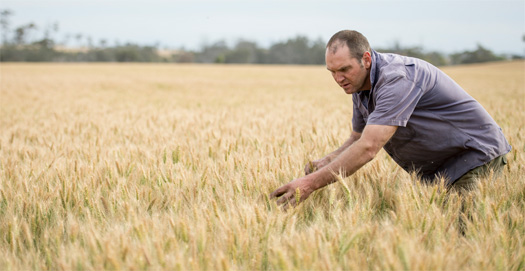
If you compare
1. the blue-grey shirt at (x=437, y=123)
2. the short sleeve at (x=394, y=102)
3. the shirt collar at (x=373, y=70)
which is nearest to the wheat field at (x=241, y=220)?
the blue-grey shirt at (x=437, y=123)

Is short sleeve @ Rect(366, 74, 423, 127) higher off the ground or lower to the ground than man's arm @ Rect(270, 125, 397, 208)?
higher

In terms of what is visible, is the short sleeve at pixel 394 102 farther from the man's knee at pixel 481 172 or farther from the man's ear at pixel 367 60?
the man's knee at pixel 481 172

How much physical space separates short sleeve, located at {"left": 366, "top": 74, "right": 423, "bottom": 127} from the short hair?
0.22m

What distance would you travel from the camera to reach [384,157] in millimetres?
3488

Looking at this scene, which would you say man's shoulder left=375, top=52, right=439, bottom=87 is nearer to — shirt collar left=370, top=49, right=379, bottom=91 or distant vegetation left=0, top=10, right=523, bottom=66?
shirt collar left=370, top=49, right=379, bottom=91

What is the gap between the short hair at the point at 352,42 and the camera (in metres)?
2.22

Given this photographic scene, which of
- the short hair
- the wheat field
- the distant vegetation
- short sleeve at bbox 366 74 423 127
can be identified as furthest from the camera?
the distant vegetation

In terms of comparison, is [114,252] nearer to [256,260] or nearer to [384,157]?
[256,260]

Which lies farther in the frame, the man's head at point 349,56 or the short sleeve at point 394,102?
the man's head at point 349,56

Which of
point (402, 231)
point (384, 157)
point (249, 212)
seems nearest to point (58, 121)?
point (384, 157)

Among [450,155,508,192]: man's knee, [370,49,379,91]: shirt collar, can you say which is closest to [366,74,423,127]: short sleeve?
[370,49,379,91]: shirt collar

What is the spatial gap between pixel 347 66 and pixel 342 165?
556 mm

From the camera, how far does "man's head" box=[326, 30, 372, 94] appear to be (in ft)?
7.29

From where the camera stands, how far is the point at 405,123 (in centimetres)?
213
